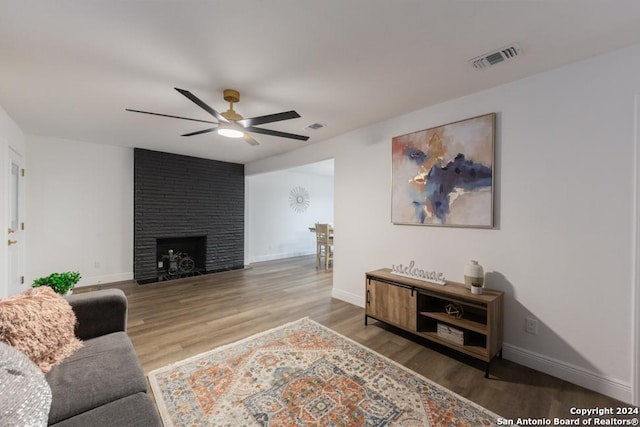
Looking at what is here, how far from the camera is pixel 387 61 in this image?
2023 mm

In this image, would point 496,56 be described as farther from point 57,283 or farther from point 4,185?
point 4,185

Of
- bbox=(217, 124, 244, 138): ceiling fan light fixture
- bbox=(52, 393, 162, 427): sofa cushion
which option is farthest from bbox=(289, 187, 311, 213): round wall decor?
bbox=(52, 393, 162, 427): sofa cushion

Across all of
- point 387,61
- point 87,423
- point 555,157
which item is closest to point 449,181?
point 555,157

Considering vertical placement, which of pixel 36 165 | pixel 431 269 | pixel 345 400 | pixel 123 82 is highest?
pixel 123 82

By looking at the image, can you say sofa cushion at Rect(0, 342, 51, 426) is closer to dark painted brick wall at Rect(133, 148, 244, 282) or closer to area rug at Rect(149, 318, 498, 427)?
area rug at Rect(149, 318, 498, 427)

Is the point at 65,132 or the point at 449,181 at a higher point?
the point at 65,132

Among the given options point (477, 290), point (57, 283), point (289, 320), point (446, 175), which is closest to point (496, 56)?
point (446, 175)

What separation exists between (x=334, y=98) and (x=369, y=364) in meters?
2.50

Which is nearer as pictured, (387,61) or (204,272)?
(387,61)

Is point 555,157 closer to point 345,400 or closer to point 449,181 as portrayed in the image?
point 449,181

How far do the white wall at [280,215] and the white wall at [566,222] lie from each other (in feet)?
16.3

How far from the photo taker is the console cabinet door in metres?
2.60

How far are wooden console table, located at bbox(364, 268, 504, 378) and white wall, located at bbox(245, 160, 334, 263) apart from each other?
14.6 feet

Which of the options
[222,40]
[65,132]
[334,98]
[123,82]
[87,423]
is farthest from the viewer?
[65,132]
